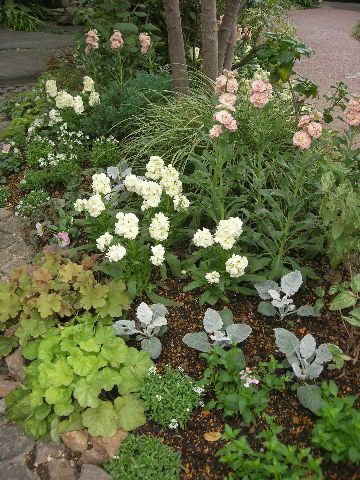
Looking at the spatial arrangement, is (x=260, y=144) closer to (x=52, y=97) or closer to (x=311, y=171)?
(x=311, y=171)

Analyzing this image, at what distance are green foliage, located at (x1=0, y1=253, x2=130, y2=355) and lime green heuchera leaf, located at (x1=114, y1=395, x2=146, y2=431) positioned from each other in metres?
0.51

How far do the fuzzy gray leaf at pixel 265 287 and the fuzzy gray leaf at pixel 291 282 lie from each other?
0.06 meters

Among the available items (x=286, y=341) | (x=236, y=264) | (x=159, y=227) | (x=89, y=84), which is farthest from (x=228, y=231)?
(x=89, y=84)

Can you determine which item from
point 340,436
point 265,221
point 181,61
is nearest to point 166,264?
point 265,221

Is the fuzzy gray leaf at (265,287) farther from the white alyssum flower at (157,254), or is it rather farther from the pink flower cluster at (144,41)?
the pink flower cluster at (144,41)

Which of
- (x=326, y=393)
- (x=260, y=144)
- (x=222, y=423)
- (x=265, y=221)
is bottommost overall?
(x=222, y=423)

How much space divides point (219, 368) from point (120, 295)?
2.25 ft

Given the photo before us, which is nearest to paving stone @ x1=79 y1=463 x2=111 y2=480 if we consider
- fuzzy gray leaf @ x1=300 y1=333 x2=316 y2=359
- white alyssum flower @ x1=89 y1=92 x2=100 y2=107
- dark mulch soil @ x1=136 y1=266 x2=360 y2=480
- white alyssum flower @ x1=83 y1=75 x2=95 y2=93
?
dark mulch soil @ x1=136 y1=266 x2=360 y2=480

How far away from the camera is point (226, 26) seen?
4.62 m

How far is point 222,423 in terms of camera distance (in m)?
2.30

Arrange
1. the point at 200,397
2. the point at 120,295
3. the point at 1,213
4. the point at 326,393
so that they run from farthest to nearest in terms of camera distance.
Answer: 1. the point at 1,213
2. the point at 120,295
3. the point at 200,397
4. the point at 326,393

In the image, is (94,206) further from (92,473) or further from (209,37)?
(209,37)

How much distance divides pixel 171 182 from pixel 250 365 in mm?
1166

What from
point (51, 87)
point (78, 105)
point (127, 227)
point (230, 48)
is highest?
A: point (230, 48)
